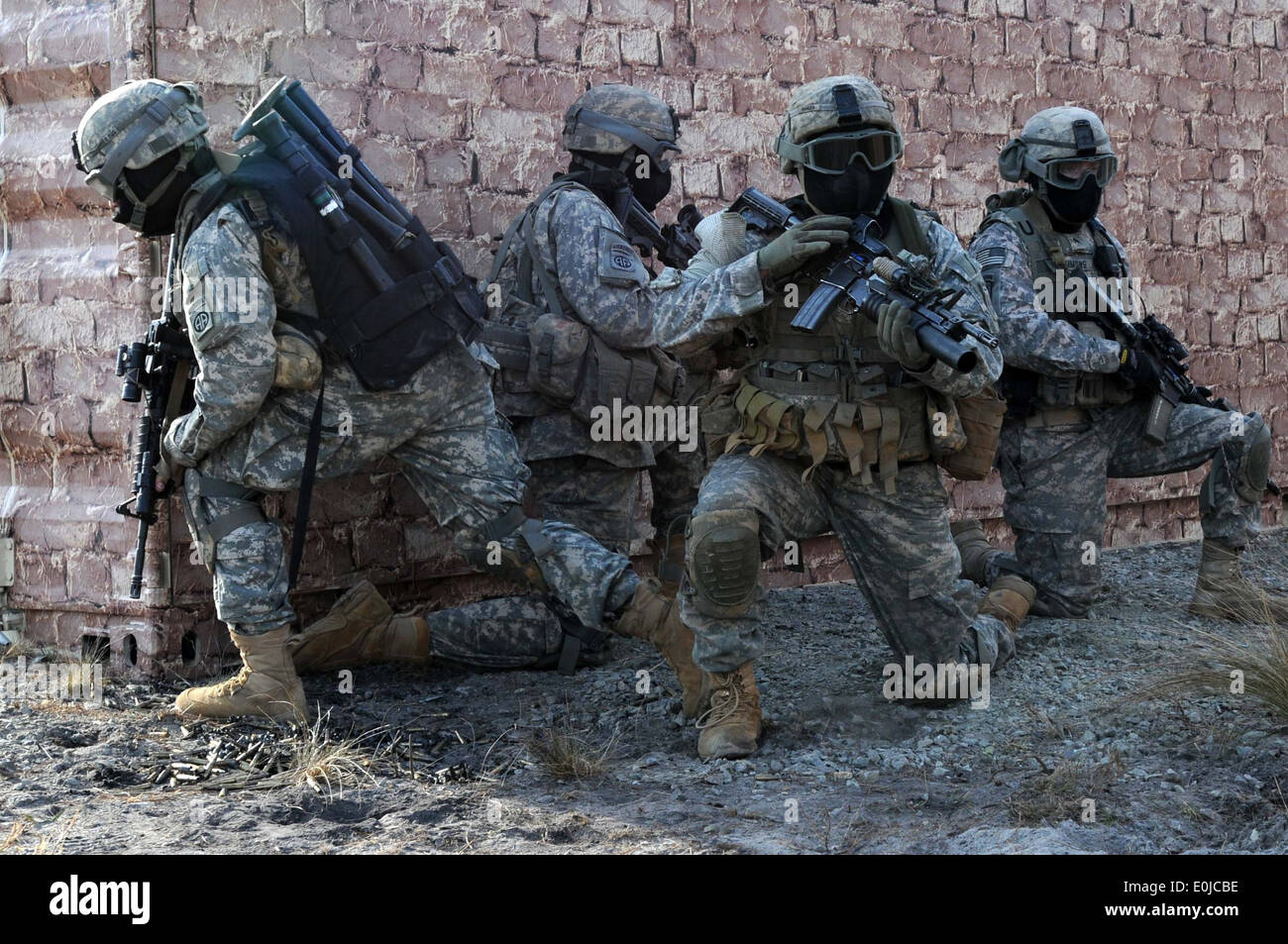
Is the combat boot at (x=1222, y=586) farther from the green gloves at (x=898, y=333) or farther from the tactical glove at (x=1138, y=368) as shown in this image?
the green gloves at (x=898, y=333)

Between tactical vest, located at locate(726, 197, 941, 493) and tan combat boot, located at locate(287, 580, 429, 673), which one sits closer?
tactical vest, located at locate(726, 197, 941, 493)

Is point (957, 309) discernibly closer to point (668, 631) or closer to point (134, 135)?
point (668, 631)

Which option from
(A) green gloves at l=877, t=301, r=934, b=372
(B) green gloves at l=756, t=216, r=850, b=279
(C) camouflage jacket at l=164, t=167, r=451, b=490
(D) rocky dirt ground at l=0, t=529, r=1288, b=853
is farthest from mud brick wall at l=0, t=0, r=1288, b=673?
(A) green gloves at l=877, t=301, r=934, b=372

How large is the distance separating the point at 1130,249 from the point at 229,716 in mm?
5148

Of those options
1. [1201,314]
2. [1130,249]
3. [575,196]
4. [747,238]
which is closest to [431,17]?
[575,196]

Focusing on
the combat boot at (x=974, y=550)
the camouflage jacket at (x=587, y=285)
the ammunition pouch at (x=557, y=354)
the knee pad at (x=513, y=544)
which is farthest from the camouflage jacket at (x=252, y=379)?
the combat boot at (x=974, y=550)

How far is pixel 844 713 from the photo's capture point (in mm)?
4520

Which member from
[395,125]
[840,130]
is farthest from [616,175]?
[840,130]

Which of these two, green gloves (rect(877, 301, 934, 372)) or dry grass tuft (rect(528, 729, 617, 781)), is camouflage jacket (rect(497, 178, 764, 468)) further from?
dry grass tuft (rect(528, 729, 617, 781))

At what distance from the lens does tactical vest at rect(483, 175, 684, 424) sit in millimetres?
5039

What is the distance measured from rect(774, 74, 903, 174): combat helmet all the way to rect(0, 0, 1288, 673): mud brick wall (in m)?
1.72

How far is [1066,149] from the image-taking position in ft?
18.5

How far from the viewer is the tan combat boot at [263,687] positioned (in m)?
4.43

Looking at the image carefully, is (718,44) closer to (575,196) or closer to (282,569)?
(575,196)
